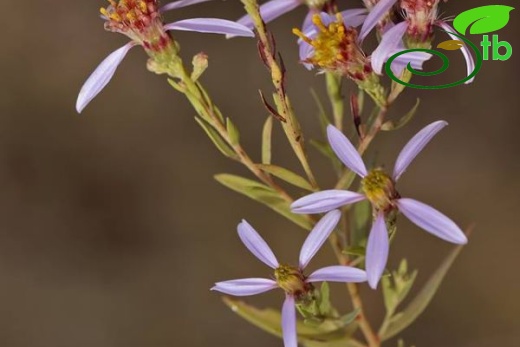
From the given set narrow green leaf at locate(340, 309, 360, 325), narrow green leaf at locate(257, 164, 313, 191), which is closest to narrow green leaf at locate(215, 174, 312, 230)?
narrow green leaf at locate(257, 164, 313, 191)

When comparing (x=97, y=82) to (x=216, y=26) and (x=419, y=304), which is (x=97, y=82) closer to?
(x=216, y=26)

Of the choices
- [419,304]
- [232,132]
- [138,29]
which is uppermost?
[138,29]

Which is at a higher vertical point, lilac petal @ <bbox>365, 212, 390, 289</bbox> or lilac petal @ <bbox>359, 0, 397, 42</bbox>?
lilac petal @ <bbox>359, 0, 397, 42</bbox>

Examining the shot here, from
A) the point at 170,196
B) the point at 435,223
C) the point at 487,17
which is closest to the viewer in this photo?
the point at 435,223

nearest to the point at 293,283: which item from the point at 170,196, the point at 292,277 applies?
the point at 292,277

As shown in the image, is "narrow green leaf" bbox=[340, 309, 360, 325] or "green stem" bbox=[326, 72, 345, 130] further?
"green stem" bbox=[326, 72, 345, 130]

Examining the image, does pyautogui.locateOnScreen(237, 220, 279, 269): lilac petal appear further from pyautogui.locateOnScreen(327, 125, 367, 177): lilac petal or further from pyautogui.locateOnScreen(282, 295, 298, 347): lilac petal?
pyautogui.locateOnScreen(327, 125, 367, 177): lilac petal

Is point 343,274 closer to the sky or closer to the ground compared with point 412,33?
closer to the ground

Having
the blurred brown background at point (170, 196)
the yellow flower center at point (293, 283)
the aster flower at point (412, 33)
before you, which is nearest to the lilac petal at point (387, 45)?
the aster flower at point (412, 33)
